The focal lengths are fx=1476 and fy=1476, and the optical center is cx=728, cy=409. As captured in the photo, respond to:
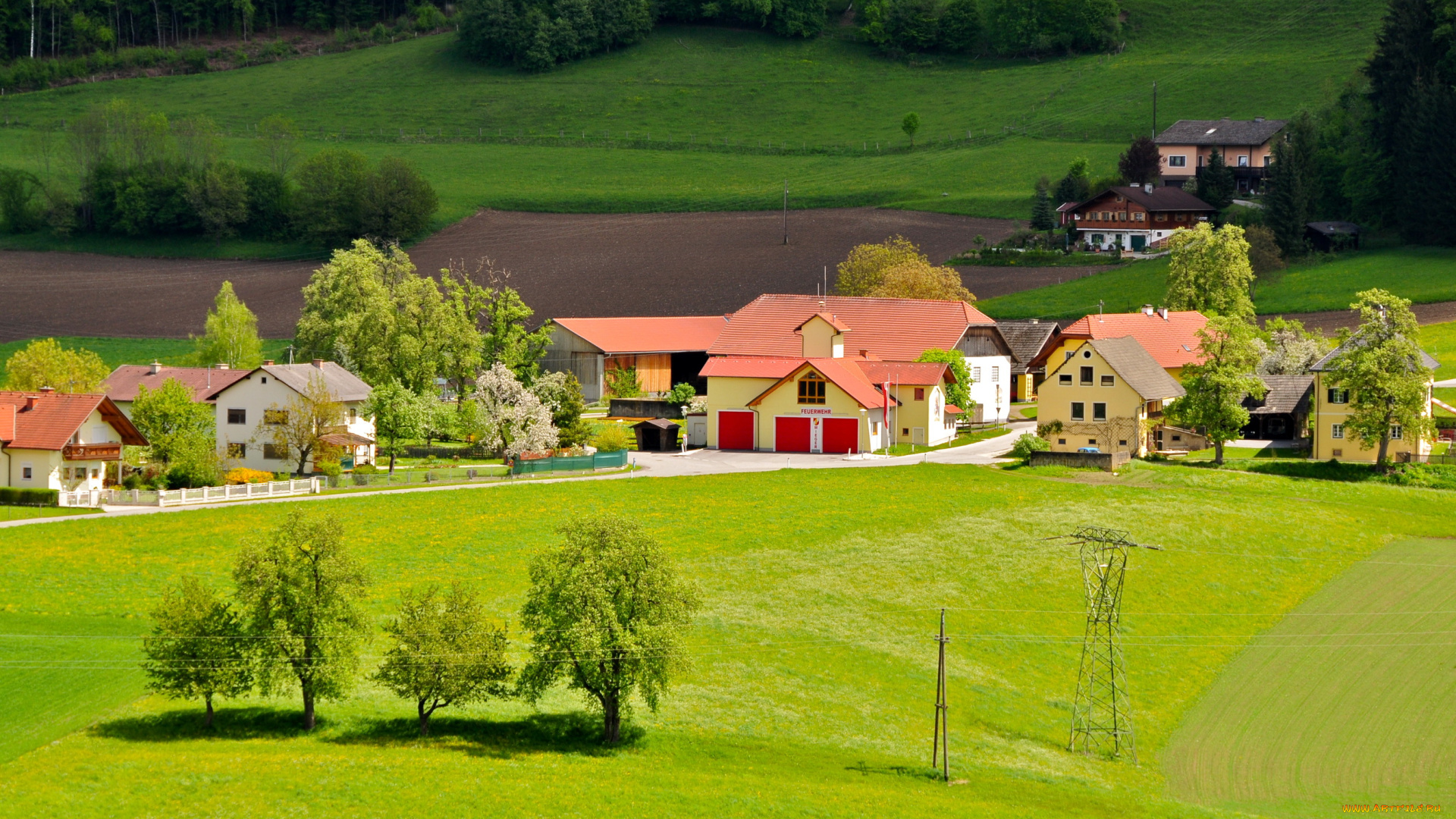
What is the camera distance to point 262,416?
232 feet

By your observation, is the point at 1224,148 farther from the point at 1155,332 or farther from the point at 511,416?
the point at 511,416

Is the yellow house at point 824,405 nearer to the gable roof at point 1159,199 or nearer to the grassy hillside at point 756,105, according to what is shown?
the gable roof at point 1159,199

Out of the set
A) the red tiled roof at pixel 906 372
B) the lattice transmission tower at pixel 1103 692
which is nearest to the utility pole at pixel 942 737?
the lattice transmission tower at pixel 1103 692

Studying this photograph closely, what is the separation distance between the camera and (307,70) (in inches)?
6983

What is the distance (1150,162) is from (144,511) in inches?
3805

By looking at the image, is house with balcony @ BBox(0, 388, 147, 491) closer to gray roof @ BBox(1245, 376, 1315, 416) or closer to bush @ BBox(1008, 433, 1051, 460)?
bush @ BBox(1008, 433, 1051, 460)

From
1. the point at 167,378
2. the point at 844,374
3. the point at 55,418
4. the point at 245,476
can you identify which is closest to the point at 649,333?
the point at 844,374

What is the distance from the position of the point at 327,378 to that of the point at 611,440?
14.6 metres

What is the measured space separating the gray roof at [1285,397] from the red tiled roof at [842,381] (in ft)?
62.1

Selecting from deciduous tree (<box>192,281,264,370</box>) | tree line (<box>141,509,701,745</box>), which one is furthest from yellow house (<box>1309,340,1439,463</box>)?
deciduous tree (<box>192,281,264,370</box>)

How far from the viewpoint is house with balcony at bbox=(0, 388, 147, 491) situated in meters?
60.2

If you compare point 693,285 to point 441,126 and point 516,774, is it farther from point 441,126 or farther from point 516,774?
point 516,774

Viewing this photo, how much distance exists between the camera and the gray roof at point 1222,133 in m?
129

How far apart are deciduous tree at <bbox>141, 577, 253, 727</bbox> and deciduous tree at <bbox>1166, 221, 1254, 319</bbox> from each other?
68.5 meters
